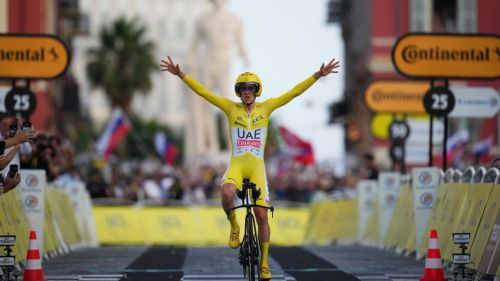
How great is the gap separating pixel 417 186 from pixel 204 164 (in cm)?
3609

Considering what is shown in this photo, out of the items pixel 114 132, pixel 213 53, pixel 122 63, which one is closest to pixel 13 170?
pixel 114 132

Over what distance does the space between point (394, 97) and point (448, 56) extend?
267 inches

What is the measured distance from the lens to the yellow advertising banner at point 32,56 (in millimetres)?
21656

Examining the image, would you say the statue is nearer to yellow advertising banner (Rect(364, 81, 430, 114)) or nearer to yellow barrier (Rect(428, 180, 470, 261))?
yellow advertising banner (Rect(364, 81, 430, 114))

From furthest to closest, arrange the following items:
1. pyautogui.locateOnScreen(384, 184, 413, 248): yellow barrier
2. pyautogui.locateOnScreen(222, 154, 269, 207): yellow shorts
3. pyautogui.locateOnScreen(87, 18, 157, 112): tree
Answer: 1. pyautogui.locateOnScreen(87, 18, 157, 112): tree
2. pyautogui.locateOnScreen(384, 184, 413, 248): yellow barrier
3. pyautogui.locateOnScreen(222, 154, 269, 207): yellow shorts

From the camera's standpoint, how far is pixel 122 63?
101m

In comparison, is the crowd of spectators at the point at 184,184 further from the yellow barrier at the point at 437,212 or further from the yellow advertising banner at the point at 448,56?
the yellow barrier at the point at 437,212

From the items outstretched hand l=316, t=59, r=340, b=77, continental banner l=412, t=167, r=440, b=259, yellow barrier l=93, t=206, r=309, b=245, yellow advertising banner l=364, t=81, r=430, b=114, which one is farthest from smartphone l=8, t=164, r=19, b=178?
yellow barrier l=93, t=206, r=309, b=245

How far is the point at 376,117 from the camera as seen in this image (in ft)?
117

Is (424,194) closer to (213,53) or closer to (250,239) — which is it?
(250,239)

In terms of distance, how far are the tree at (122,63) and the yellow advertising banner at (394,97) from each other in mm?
70018

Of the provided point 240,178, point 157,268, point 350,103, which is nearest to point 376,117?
point 157,268

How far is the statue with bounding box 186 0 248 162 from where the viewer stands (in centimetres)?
5706

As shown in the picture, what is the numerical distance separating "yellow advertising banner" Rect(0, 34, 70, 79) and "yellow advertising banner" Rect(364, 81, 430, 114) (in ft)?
29.8
